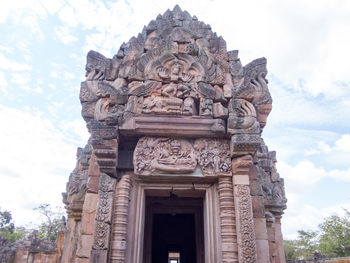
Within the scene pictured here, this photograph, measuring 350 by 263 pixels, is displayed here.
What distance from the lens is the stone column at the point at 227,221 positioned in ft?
12.6

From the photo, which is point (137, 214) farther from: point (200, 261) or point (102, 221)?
point (200, 261)

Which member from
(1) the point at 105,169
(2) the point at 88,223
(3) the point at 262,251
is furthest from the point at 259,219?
(2) the point at 88,223

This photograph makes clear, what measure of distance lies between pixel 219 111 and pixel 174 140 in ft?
2.94

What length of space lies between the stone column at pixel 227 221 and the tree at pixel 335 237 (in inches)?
959

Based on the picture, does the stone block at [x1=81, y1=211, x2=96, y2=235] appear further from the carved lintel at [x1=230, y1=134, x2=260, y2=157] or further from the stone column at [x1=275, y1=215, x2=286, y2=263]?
the stone column at [x1=275, y1=215, x2=286, y2=263]

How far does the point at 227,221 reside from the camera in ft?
13.1

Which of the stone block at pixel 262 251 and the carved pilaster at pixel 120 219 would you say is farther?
the stone block at pixel 262 251

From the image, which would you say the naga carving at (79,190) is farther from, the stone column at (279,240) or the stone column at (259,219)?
the stone column at (279,240)

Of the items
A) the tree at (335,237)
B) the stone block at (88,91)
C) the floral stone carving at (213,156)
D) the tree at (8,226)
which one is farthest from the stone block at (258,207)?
the tree at (8,226)

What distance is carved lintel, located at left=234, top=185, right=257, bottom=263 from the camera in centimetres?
368

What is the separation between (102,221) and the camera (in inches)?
153

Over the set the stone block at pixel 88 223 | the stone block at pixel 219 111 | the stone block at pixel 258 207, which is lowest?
the stone block at pixel 88 223

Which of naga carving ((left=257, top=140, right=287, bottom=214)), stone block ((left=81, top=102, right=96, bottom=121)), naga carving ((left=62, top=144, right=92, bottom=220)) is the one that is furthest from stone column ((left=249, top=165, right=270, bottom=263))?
naga carving ((left=62, top=144, right=92, bottom=220))

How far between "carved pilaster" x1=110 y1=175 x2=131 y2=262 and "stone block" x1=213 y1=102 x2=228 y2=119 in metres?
1.79
